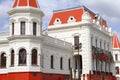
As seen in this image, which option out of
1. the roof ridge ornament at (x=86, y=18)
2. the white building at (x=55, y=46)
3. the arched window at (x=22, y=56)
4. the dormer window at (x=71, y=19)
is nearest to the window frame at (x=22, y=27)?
the white building at (x=55, y=46)

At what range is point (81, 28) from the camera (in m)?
52.0

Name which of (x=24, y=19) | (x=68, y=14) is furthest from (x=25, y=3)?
(x=68, y=14)

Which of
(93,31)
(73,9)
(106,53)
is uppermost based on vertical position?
(73,9)

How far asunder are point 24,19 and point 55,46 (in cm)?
872

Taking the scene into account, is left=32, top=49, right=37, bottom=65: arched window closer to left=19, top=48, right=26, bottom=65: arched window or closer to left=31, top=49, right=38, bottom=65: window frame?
left=31, top=49, right=38, bottom=65: window frame

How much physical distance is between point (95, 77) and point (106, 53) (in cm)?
828

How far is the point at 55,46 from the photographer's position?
153ft

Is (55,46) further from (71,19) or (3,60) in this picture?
(71,19)

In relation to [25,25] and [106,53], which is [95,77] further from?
[25,25]

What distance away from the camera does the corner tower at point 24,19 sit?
130ft

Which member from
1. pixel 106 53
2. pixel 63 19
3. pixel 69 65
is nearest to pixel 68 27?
pixel 63 19

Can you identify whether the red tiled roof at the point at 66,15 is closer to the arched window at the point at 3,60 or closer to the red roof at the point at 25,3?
the red roof at the point at 25,3

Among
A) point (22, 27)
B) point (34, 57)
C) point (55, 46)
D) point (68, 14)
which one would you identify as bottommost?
point (34, 57)

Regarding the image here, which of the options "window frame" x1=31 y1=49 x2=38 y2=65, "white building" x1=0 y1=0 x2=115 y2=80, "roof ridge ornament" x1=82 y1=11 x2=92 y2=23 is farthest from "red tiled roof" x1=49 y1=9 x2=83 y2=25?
"window frame" x1=31 y1=49 x2=38 y2=65
